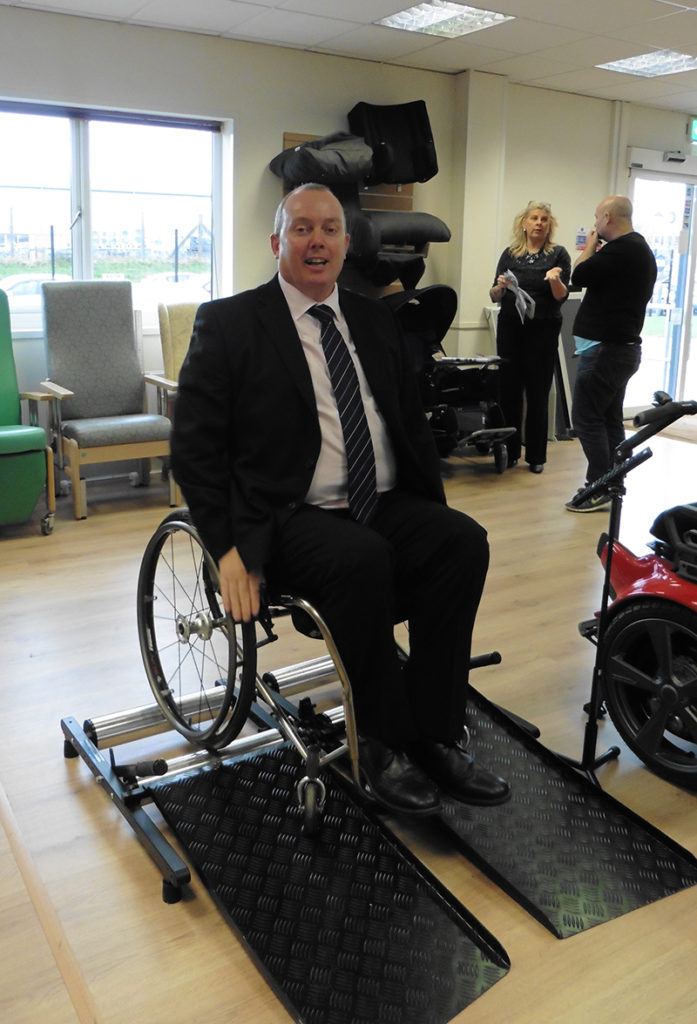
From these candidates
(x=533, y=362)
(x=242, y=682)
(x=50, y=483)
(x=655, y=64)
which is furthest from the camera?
(x=655, y=64)

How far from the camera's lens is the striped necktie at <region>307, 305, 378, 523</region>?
7.04 feet

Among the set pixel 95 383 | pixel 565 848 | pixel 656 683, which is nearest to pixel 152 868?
pixel 565 848

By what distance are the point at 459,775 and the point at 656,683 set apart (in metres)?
0.54

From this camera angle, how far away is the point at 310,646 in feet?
10.1

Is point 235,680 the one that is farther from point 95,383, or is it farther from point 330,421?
point 95,383

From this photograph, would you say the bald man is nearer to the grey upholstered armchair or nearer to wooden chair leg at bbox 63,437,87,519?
the grey upholstered armchair

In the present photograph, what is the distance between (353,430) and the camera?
215cm

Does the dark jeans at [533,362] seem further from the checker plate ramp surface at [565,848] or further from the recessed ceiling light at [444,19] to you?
the checker plate ramp surface at [565,848]

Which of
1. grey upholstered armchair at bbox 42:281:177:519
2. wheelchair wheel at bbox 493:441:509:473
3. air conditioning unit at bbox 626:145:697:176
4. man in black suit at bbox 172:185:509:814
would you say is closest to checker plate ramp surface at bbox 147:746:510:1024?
man in black suit at bbox 172:185:509:814

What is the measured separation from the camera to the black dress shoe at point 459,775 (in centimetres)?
203

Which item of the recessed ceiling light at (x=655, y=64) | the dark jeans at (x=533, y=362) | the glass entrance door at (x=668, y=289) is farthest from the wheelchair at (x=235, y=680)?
the glass entrance door at (x=668, y=289)

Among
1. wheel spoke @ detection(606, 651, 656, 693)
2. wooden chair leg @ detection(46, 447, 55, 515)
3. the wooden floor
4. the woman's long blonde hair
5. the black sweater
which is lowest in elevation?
the wooden floor

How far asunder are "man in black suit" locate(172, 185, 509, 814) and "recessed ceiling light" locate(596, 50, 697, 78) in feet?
15.3

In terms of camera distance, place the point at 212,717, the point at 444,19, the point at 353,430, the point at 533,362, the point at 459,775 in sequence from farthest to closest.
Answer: the point at 533,362, the point at 444,19, the point at 212,717, the point at 353,430, the point at 459,775
